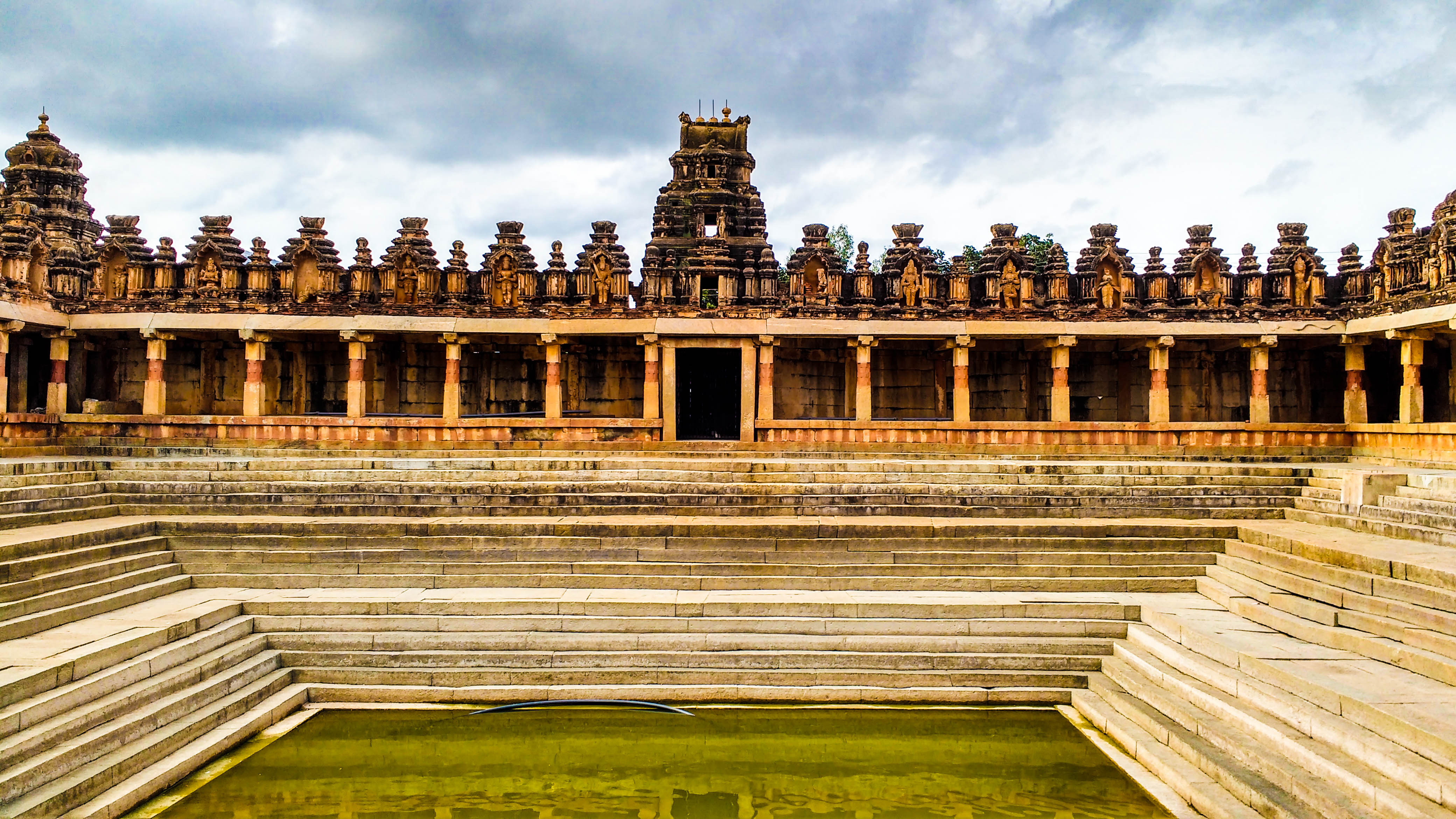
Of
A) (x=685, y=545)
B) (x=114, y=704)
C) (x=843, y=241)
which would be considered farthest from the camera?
(x=843, y=241)

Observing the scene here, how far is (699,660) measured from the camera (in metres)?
7.75

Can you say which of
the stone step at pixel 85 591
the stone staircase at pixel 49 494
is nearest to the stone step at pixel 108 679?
the stone step at pixel 85 591

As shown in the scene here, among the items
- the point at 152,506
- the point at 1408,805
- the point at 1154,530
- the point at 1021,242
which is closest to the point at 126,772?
the point at 152,506

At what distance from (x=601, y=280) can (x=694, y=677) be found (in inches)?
430

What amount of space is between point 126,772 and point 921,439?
1272 cm

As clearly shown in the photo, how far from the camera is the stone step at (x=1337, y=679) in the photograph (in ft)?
16.8

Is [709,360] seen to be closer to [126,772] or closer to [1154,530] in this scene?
[1154,530]

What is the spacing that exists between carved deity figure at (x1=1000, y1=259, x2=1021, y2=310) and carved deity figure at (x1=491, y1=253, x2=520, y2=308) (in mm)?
10145

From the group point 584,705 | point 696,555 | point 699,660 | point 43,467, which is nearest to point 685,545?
point 696,555

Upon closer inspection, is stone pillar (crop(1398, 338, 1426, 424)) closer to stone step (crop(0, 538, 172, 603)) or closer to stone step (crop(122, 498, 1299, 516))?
stone step (crop(122, 498, 1299, 516))

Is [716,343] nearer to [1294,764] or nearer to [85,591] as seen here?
[85,591]

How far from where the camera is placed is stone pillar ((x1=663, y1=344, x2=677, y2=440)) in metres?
16.2

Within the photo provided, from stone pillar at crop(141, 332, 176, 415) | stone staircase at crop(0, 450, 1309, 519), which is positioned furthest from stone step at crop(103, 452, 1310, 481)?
stone pillar at crop(141, 332, 176, 415)

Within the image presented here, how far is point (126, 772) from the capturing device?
5.71m
